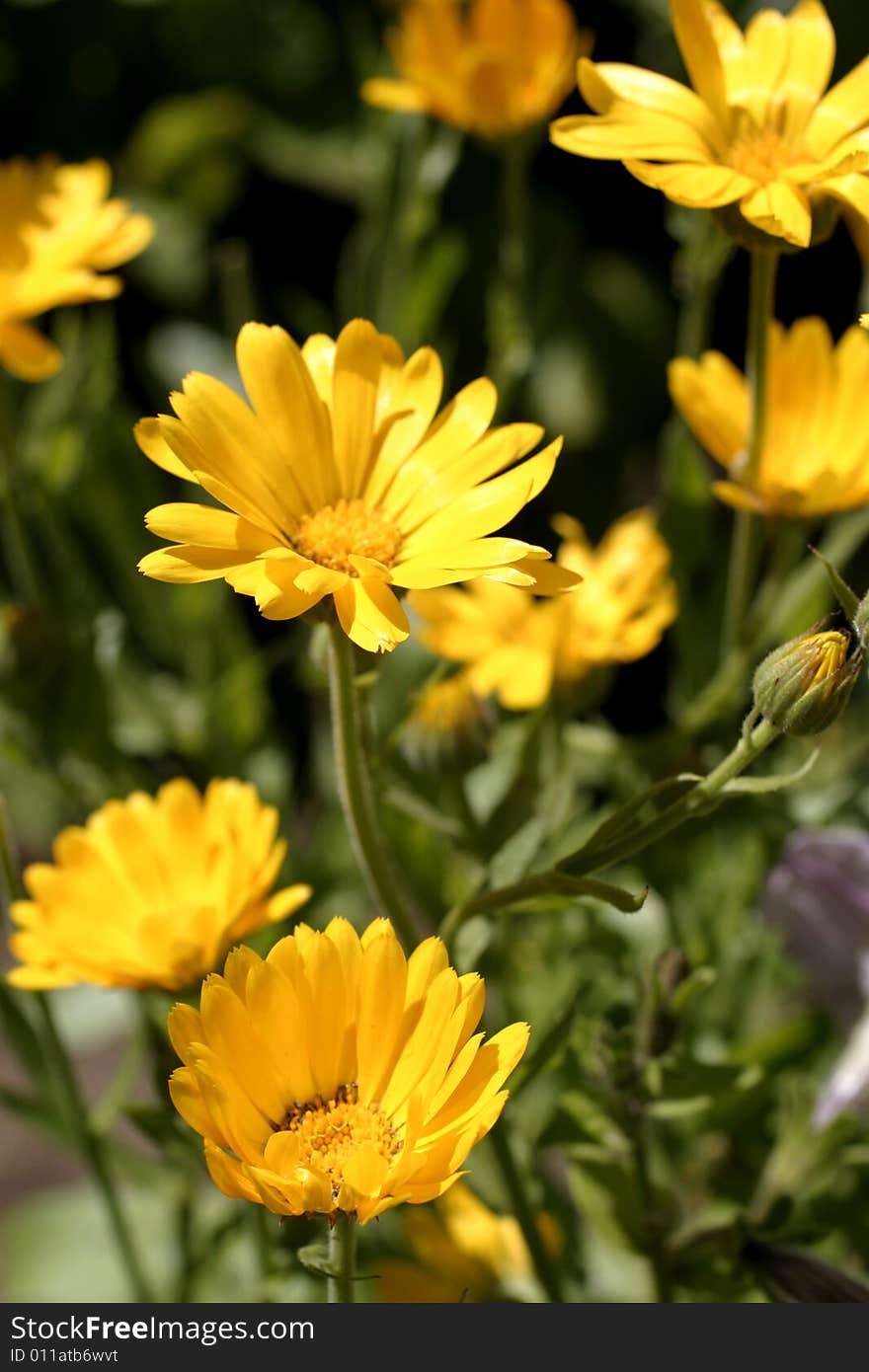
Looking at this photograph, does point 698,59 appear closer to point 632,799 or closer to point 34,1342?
point 632,799

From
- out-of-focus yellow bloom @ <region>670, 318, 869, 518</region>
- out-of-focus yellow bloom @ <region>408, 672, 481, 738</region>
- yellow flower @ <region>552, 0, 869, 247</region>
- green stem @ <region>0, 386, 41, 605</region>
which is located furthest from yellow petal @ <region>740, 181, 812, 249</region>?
green stem @ <region>0, 386, 41, 605</region>

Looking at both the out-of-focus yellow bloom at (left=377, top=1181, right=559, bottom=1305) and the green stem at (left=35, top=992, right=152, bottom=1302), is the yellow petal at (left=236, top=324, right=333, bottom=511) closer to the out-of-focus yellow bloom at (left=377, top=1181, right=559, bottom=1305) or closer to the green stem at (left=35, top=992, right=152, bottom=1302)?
the green stem at (left=35, top=992, right=152, bottom=1302)

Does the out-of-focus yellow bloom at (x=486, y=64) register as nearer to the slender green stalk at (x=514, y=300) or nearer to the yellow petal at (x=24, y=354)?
the slender green stalk at (x=514, y=300)

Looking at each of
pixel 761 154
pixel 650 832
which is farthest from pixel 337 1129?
pixel 761 154

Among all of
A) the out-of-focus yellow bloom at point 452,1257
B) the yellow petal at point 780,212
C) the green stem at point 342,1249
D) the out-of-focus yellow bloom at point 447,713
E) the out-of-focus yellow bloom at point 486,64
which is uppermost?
the out-of-focus yellow bloom at point 486,64

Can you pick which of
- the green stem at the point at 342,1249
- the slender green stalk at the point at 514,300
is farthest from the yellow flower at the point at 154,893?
the slender green stalk at the point at 514,300

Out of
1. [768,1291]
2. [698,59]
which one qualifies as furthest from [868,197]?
[768,1291]
